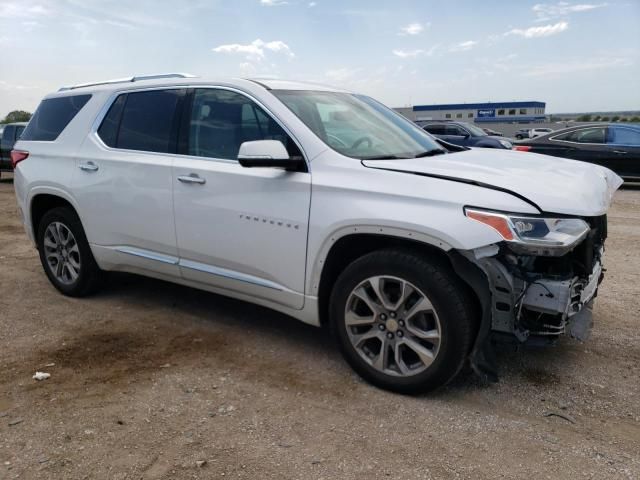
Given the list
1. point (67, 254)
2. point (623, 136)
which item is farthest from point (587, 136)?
point (67, 254)

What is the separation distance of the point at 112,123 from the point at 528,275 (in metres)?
3.33

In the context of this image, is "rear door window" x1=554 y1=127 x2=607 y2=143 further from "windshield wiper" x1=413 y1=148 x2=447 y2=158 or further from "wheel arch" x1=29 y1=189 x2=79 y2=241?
"wheel arch" x1=29 y1=189 x2=79 y2=241

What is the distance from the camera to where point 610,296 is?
484 centimetres

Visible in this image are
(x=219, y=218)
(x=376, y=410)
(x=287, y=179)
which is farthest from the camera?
(x=219, y=218)

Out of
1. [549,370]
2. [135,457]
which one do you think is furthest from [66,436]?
[549,370]

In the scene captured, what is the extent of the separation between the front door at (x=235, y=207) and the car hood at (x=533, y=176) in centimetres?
59

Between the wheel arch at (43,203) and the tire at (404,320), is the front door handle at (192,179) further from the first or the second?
the wheel arch at (43,203)

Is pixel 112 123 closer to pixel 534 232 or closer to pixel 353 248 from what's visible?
pixel 353 248

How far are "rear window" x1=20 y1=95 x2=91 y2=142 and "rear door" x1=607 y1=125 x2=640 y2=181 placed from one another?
10.6m

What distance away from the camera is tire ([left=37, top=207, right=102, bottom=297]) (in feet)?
15.4

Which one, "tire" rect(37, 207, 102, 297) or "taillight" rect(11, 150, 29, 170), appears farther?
"taillight" rect(11, 150, 29, 170)

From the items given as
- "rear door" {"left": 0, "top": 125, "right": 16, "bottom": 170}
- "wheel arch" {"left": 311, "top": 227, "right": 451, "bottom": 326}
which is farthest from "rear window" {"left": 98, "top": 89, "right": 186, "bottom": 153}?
"rear door" {"left": 0, "top": 125, "right": 16, "bottom": 170}

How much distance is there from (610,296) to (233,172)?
3.43m

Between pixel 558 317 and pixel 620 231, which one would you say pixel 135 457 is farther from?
pixel 620 231
